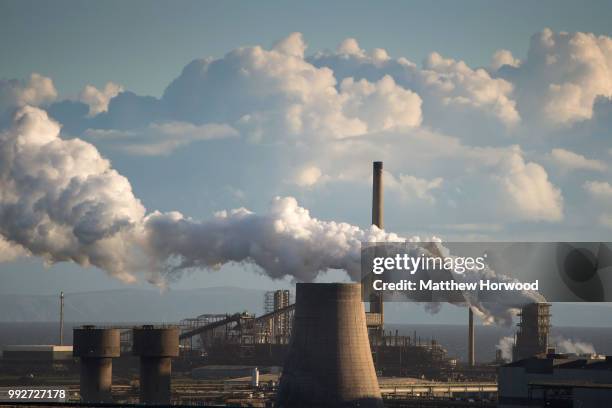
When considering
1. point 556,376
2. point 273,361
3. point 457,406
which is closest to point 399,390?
point 457,406

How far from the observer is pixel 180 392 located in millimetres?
111500

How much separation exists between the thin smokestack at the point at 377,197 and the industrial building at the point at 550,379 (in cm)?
3778

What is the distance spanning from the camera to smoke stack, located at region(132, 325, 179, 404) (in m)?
99.1

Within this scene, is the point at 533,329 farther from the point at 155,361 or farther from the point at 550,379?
the point at 155,361

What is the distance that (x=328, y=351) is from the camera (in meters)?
84.1

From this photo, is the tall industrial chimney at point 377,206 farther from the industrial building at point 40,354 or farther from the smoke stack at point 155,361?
the industrial building at point 40,354

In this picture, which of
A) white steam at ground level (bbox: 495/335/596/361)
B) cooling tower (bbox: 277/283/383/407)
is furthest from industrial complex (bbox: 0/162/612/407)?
white steam at ground level (bbox: 495/335/596/361)

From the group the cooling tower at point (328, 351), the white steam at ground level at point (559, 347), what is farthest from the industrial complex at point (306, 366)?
the white steam at ground level at point (559, 347)

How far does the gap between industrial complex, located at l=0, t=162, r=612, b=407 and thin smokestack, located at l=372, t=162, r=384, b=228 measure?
0.15 metres

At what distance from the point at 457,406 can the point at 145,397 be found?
26.6 m

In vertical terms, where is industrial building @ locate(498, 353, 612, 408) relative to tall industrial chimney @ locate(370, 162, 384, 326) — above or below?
below

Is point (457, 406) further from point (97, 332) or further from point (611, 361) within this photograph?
point (97, 332)

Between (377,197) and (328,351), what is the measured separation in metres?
44.1

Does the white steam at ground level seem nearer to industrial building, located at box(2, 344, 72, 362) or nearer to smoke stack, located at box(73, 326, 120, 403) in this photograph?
smoke stack, located at box(73, 326, 120, 403)
